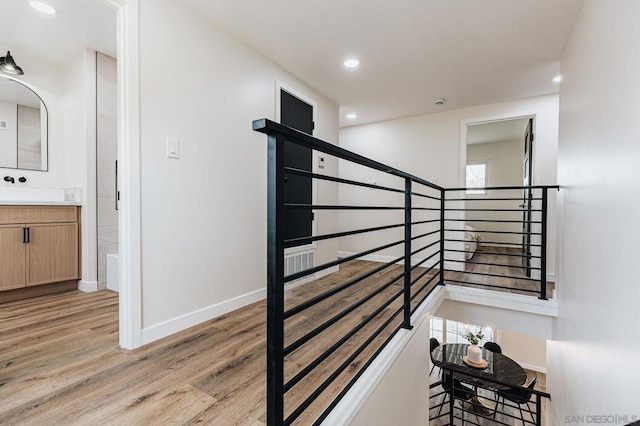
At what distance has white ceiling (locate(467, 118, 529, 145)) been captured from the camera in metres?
5.42

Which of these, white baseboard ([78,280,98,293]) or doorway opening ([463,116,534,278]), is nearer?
white baseboard ([78,280,98,293])

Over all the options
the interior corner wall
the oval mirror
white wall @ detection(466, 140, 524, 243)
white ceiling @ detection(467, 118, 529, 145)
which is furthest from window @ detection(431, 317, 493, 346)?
the oval mirror

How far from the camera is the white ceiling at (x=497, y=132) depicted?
17.8ft

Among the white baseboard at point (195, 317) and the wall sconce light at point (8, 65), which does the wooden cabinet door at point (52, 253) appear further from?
the white baseboard at point (195, 317)

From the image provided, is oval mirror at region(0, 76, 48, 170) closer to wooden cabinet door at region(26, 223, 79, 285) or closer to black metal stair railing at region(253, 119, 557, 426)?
wooden cabinet door at region(26, 223, 79, 285)

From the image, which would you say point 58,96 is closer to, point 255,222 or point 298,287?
point 255,222

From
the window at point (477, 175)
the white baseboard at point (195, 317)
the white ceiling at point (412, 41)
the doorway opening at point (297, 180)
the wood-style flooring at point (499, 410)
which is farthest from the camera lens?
the window at point (477, 175)

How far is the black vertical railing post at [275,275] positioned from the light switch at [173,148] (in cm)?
151

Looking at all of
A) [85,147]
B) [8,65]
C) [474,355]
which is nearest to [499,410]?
[474,355]

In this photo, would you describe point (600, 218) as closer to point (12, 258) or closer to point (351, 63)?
point (351, 63)

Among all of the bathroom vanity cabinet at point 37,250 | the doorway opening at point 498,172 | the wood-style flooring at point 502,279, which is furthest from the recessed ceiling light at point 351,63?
the doorway opening at point 498,172

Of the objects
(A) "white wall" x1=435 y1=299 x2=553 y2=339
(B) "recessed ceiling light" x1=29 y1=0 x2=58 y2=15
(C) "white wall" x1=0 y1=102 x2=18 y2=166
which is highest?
(B) "recessed ceiling light" x1=29 y1=0 x2=58 y2=15

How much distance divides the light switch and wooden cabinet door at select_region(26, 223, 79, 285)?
179 cm

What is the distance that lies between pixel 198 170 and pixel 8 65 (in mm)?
2270
